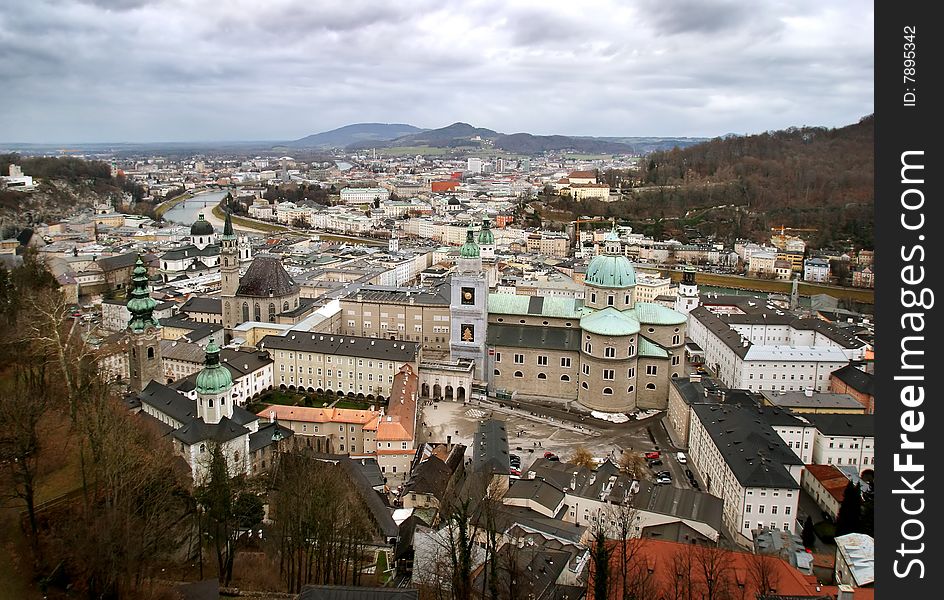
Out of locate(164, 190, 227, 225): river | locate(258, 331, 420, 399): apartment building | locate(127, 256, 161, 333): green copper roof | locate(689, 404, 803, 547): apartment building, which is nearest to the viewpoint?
locate(689, 404, 803, 547): apartment building

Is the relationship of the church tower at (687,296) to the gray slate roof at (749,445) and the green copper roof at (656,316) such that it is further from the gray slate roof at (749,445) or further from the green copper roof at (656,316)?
the gray slate roof at (749,445)

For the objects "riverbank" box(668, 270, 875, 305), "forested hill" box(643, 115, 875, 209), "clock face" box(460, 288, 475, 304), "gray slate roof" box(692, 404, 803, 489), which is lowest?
"gray slate roof" box(692, 404, 803, 489)

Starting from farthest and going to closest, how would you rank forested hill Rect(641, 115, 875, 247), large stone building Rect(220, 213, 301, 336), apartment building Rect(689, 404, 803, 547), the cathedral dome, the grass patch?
forested hill Rect(641, 115, 875, 247) < the cathedral dome < large stone building Rect(220, 213, 301, 336) < the grass patch < apartment building Rect(689, 404, 803, 547)

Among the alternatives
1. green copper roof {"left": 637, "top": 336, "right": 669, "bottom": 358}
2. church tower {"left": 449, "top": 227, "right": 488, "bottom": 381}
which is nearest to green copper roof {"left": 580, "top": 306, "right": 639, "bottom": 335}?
green copper roof {"left": 637, "top": 336, "right": 669, "bottom": 358}

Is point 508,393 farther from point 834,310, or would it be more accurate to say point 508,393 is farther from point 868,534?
point 834,310

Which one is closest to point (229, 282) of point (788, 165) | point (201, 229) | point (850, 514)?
point (201, 229)

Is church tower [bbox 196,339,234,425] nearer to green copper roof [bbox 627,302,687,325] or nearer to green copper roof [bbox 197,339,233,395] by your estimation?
green copper roof [bbox 197,339,233,395]
